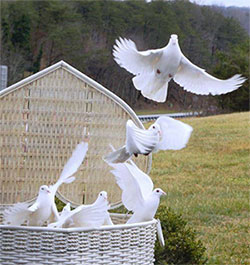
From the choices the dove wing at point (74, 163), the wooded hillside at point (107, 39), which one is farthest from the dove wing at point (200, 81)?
the wooded hillside at point (107, 39)

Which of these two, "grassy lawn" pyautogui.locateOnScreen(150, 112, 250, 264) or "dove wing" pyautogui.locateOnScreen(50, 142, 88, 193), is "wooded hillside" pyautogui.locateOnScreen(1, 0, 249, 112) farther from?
"dove wing" pyautogui.locateOnScreen(50, 142, 88, 193)

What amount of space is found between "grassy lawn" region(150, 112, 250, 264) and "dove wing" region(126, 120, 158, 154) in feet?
5.93

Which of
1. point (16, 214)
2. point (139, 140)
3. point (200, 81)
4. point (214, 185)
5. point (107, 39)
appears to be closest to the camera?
point (139, 140)

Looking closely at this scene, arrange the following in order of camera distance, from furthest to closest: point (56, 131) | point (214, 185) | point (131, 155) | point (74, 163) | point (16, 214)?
point (214, 185)
point (56, 131)
point (74, 163)
point (16, 214)
point (131, 155)

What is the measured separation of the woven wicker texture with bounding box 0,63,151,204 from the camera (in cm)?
247

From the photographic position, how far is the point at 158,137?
164 cm

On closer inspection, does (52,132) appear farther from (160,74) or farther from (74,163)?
(160,74)

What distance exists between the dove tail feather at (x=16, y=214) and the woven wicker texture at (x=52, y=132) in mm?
612

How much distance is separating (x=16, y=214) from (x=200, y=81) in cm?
72

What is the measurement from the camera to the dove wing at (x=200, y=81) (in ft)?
6.13

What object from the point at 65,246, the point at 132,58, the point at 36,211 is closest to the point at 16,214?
the point at 36,211

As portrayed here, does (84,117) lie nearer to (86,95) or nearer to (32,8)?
(86,95)

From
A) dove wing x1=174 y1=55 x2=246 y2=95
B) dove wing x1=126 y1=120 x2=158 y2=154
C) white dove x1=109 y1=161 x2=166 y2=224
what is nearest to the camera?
dove wing x1=126 y1=120 x2=158 y2=154

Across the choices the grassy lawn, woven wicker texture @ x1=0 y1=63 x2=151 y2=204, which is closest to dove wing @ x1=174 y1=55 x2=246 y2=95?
woven wicker texture @ x1=0 y1=63 x2=151 y2=204
